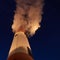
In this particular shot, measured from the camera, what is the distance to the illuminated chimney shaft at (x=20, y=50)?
36.2 ft

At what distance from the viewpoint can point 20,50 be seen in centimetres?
1134

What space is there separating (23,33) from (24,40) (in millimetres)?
1058

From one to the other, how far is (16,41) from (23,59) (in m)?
1.56

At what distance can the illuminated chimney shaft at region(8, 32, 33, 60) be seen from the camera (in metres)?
11.0

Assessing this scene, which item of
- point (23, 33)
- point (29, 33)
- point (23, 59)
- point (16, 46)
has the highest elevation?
→ point (29, 33)

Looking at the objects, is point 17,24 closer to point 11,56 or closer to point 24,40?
point 24,40

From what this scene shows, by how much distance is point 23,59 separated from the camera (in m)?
10.9

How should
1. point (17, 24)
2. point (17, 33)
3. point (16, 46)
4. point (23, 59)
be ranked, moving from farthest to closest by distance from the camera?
point (17, 24)
point (17, 33)
point (16, 46)
point (23, 59)

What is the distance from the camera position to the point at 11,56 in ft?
36.5

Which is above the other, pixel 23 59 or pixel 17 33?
pixel 17 33

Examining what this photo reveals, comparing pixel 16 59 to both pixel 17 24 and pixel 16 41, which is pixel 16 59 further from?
pixel 17 24

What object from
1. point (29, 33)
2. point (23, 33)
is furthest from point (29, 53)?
point (29, 33)

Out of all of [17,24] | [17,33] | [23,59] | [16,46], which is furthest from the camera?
[17,24]

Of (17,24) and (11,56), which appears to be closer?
(11,56)
